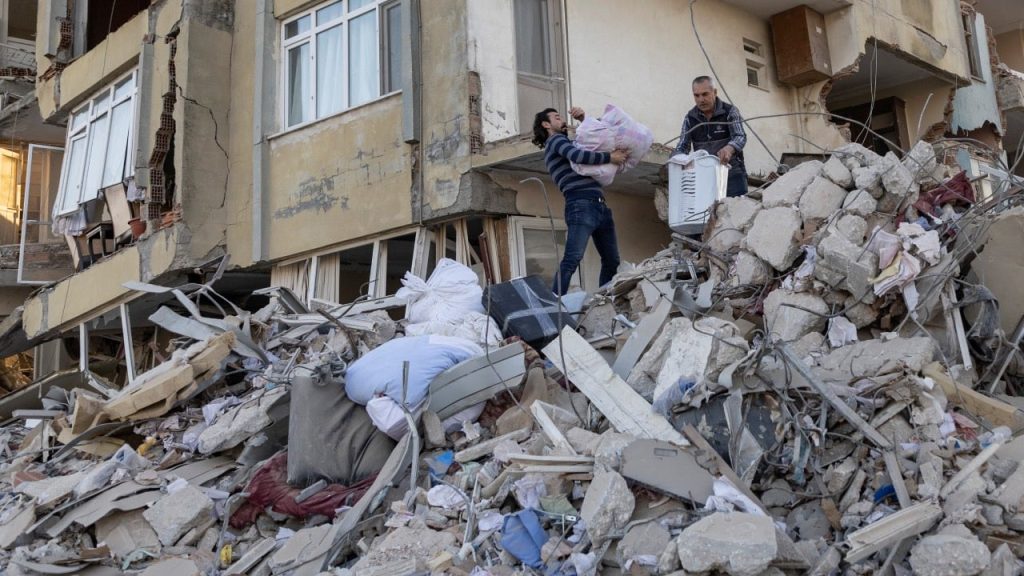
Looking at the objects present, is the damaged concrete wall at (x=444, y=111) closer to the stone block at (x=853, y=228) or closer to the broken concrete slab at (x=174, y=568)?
the stone block at (x=853, y=228)

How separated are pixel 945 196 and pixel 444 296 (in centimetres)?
373

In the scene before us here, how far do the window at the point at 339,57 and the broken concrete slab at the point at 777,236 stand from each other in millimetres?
4905

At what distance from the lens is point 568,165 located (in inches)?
293

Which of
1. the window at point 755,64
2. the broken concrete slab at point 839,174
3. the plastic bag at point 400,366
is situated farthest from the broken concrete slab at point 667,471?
the window at point 755,64

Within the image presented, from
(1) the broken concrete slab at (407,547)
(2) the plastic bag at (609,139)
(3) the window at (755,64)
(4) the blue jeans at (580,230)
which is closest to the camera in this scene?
(1) the broken concrete slab at (407,547)

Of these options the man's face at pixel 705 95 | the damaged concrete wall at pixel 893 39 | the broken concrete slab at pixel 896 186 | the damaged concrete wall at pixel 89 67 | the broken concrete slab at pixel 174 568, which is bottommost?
the broken concrete slab at pixel 174 568

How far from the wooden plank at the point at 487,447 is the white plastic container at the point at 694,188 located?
2.73 m

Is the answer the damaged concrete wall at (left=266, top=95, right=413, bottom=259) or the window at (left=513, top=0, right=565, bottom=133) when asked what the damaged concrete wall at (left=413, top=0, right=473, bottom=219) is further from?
Answer: the window at (left=513, top=0, right=565, bottom=133)

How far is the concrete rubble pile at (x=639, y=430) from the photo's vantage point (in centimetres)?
425

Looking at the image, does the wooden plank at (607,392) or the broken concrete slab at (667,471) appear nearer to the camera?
the broken concrete slab at (667,471)

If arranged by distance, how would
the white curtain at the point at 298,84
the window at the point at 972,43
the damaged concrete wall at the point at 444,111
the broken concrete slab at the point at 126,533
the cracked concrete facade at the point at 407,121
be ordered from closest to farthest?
the broken concrete slab at the point at 126,533
the damaged concrete wall at the point at 444,111
the cracked concrete facade at the point at 407,121
the white curtain at the point at 298,84
the window at the point at 972,43

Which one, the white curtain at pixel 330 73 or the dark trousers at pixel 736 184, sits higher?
the white curtain at pixel 330 73

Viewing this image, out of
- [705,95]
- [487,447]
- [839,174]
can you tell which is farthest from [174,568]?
[705,95]

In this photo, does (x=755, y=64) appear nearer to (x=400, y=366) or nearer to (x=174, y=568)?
(x=400, y=366)
